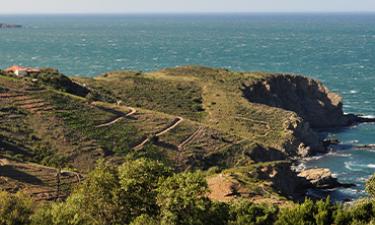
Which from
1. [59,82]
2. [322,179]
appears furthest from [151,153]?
[59,82]

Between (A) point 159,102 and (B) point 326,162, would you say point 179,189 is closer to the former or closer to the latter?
(B) point 326,162

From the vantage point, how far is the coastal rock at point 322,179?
79.6m

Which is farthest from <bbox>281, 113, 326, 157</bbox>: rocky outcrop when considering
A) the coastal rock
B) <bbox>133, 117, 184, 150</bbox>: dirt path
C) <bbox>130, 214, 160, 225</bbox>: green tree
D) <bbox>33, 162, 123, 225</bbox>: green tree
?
<bbox>130, 214, 160, 225</bbox>: green tree

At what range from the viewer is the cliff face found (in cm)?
11981

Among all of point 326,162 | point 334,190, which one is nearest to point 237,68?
point 326,162

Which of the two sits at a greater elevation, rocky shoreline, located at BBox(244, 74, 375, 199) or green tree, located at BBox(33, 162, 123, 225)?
green tree, located at BBox(33, 162, 123, 225)

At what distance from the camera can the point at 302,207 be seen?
137ft

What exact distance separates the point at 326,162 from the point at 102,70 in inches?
4296

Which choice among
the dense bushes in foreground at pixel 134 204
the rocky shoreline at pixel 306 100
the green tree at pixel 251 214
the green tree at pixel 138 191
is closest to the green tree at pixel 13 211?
the dense bushes in foreground at pixel 134 204

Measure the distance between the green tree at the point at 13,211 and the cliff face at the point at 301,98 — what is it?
274ft

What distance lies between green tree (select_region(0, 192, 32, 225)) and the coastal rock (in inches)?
1982

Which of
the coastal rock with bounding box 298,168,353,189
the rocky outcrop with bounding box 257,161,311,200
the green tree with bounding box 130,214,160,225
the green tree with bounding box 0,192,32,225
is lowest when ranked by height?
the coastal rock with bounding box 298,168,353,189

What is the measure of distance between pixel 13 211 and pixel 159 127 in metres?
50.0

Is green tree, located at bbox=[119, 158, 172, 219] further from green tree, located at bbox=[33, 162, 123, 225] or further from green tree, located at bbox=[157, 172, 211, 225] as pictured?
green tree, located at bbox=[157, 172, 211, 225]
